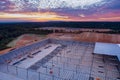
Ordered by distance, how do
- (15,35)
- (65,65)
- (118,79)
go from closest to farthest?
(118,79) → (65,65) → (15,35)

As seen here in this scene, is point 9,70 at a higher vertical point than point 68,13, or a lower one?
lower

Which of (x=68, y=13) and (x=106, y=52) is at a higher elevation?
(x=68, y=13)

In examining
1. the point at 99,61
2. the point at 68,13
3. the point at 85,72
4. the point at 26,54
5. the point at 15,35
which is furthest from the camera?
the point at 68,13

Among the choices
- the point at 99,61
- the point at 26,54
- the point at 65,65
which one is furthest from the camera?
the point at 26,54

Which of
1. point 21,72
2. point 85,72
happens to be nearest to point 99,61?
point 85,72

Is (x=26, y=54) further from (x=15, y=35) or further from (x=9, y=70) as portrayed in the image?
(x=15, y=35)

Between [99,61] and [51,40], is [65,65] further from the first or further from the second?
[51,40]

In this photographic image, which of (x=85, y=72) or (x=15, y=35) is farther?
(x=15, y=35)

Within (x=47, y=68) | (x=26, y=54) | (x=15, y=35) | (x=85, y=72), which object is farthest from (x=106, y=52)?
(x=15, y=35)

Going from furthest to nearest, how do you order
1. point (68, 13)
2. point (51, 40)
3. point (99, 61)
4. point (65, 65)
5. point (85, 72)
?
1. point (68, 13)
2. point (51, 40)
3. point (99, 61)
4. point (65, 65)
5. point (85, 72)
